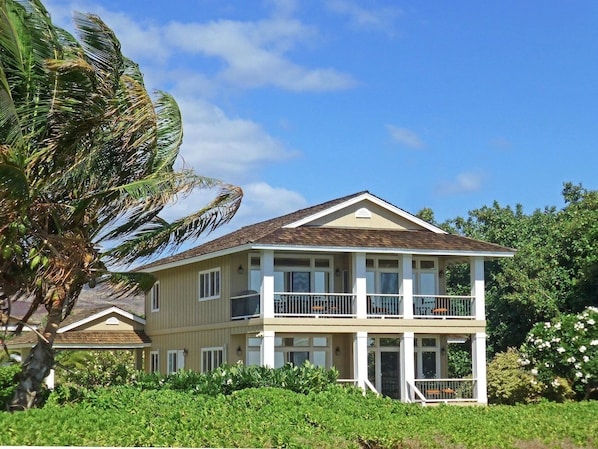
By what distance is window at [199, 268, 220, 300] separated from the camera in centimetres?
3234

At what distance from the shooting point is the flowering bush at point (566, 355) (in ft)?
97.7

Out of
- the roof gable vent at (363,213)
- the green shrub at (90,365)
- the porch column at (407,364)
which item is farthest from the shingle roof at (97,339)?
the porch column at (407,364)

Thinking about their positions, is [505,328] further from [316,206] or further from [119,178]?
[119,178]

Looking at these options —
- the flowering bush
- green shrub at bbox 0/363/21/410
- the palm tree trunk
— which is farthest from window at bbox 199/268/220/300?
the palm tree trunk

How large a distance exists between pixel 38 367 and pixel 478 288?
16.7m

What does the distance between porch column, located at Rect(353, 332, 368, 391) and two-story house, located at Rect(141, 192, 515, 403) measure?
35 mm

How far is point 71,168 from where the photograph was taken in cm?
1917

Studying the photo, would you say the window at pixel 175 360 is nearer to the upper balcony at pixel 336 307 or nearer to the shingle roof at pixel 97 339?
the shingle roof at pixel 97 339

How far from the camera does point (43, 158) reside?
18.7m

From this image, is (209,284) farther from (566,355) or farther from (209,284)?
(566,355)

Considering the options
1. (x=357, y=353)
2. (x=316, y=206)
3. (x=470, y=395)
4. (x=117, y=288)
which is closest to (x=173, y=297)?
(x=316, y=206)

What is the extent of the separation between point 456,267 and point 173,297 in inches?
690

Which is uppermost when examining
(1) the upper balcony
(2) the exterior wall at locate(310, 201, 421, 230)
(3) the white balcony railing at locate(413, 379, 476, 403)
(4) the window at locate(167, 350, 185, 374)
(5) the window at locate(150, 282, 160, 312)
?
(2) the exterior wall at locate(310, 201, 421, 230)

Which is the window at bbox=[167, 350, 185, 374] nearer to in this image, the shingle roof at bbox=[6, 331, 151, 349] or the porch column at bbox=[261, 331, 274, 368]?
the shingle roof at bbox=[6, 331, 151, 349]
